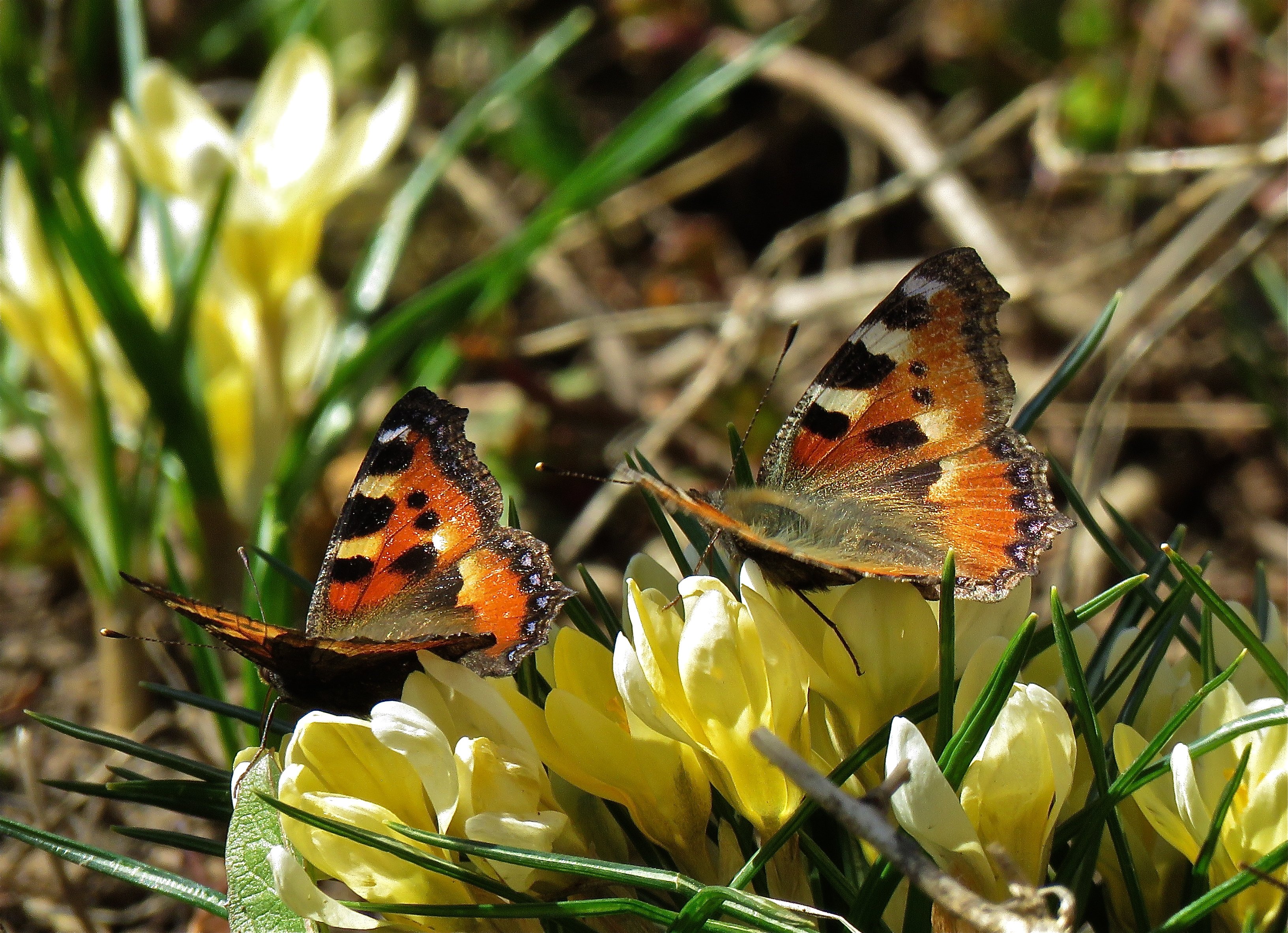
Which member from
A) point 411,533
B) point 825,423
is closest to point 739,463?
point 825,423

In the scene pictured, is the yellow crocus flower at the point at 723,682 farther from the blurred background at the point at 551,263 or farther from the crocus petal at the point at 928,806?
the blurred background at the point at 551,263

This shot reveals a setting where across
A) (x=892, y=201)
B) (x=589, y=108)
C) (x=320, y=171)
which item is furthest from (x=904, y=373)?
(x=589, y=108)

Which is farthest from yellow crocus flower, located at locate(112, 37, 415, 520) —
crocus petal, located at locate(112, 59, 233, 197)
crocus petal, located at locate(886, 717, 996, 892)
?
crocus petal, located at locate(886, 717, 996, 892)

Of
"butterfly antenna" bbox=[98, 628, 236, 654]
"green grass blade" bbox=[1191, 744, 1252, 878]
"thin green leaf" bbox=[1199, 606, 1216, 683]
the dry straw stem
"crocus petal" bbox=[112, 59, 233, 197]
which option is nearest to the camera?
the dry straw stem

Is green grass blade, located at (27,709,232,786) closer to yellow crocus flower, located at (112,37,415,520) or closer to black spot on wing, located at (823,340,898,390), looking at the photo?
black spot on wing, located at (823,340,898,390)

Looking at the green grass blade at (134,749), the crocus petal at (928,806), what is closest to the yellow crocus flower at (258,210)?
the green grass blade at (134,749)

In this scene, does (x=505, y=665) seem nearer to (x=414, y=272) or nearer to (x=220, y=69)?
(x=414, y=272)
